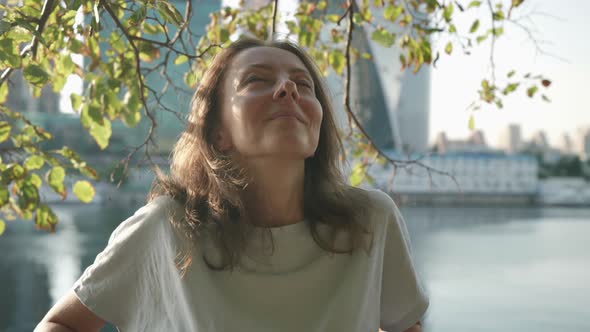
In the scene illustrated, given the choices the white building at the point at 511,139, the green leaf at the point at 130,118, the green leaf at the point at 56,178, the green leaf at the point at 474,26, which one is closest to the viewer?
the green leaf at the point at 56,178

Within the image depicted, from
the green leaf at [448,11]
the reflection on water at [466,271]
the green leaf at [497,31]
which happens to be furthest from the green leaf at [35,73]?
the reflection on water at [466,271]

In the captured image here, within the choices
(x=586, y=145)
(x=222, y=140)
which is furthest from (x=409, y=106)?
(x=222, y=140)

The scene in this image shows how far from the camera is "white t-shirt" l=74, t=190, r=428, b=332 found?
16.8 inches

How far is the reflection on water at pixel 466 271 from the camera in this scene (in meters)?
6.16

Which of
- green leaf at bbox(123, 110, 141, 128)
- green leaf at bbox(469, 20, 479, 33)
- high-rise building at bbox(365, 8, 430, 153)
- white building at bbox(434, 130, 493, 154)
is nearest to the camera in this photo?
green leaf at bbox(123, 110, 141, 128)

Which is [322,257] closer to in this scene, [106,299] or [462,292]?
[106,299]

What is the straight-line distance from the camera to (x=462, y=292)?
26.0 feet

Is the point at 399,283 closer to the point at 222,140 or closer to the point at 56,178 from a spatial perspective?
the point at 222,140

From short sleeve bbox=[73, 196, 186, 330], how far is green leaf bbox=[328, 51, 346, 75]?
1.63 ft

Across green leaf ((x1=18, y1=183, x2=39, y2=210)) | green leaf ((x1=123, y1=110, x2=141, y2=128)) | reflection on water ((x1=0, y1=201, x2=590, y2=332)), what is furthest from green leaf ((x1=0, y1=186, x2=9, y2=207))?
reflection on water ((x1=0, y1=201, x2=590, y2=332))

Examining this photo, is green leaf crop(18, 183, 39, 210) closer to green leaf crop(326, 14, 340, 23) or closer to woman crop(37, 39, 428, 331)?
woman crop(37, 39, 428, 331)

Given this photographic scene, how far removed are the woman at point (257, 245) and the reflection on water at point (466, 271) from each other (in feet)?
16.6

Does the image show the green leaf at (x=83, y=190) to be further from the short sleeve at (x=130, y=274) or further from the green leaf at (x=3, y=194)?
the short sleeve at (x=130, y=274)

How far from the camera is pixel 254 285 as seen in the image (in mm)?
435
